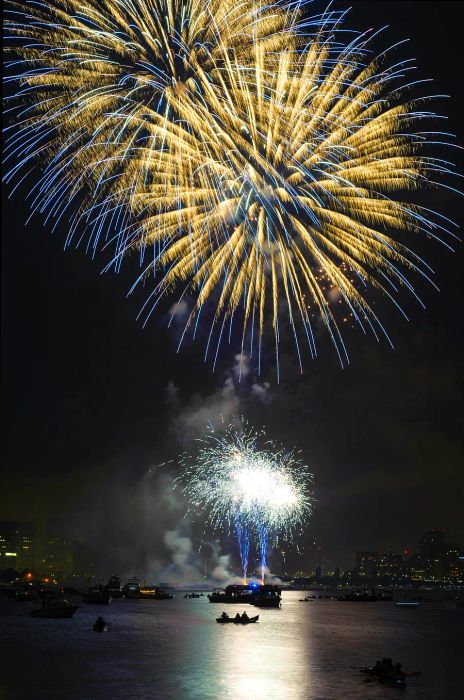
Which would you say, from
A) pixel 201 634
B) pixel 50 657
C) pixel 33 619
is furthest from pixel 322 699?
pixel 33 619

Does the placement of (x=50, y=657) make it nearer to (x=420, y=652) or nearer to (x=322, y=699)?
(x=322, y=699)

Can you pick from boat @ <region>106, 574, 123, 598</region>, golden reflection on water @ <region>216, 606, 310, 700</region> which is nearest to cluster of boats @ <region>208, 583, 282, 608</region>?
boat @ <region>106, 574, 123, 598</region>

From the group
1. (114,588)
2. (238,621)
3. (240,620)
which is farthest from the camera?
(114,588)

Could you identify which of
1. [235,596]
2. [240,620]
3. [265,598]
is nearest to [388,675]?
[240,620]

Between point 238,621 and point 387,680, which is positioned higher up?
point 238,621

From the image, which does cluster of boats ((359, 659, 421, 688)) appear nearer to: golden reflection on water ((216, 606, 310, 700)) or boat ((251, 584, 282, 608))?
golden reflection on water ((216, 606, 310, 700))

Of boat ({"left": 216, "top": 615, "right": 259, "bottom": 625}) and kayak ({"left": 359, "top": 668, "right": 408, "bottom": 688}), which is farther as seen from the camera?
boat ({"left": 216, "top": 615, "right": 259, "bottom": 625})

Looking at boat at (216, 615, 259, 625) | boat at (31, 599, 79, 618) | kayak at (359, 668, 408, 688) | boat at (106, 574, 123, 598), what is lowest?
kayak at (359, 668, 408, 688)

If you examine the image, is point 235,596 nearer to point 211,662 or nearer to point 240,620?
point 240,620

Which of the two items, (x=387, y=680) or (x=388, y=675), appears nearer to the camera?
(x=387, y=680)

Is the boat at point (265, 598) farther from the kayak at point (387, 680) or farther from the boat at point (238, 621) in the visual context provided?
the kayak at point (387, 680)
